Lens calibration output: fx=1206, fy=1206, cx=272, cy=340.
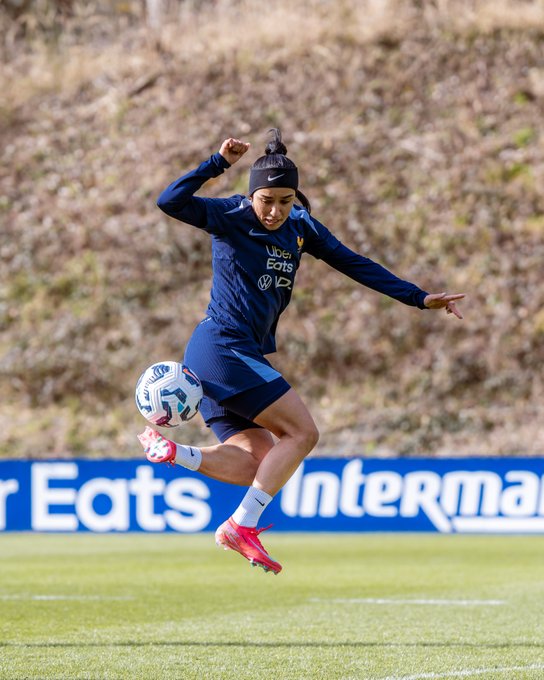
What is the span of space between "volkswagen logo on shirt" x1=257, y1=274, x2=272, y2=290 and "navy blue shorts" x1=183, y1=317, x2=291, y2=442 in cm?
30

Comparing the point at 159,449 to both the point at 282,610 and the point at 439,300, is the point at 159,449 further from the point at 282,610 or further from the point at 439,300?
the point at 282,610

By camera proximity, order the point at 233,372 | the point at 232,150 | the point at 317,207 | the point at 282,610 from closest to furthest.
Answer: the point at 232,150, the point at 233,372, the point at 282,610, the point at 317,207

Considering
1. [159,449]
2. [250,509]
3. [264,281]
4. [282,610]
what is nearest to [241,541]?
[250,509]

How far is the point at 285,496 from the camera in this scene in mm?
15773

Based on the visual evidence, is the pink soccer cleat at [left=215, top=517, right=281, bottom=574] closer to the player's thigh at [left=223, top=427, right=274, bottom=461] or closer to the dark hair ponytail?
the player's thigh at [left=223, top=427, right=274, bottom=461]

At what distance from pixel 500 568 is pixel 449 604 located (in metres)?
3.34

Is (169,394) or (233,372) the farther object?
(233,372)

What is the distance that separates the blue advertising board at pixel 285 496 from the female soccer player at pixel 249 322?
8822 millimetres

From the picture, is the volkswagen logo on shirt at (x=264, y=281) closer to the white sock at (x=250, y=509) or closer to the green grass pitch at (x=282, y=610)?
the white sock at (x=250, y=509)

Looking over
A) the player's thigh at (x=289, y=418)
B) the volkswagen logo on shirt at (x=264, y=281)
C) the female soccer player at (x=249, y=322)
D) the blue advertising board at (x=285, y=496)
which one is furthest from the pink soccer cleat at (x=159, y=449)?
the blue advertising board at (x=285, y=496)

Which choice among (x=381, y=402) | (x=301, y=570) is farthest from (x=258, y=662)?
(x=381, y=402)

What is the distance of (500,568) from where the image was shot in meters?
12.2

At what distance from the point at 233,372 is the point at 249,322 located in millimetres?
298

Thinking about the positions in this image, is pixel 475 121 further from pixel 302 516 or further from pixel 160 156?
pixel 302 516
